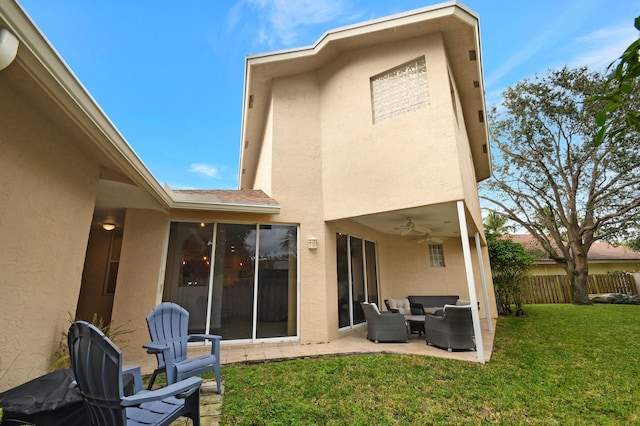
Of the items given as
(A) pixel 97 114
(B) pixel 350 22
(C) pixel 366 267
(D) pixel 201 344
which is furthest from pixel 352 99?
(D) pixel 201 344

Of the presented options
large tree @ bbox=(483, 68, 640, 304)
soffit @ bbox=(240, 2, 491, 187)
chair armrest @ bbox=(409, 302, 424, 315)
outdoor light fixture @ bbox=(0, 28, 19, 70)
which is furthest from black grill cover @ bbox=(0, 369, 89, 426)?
large tree @ bbox=(483, 68, 640, 304)

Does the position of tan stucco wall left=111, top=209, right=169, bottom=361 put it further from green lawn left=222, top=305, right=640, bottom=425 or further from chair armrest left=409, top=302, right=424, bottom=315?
chair armrest left=409, top=302, right=424, bottom=315

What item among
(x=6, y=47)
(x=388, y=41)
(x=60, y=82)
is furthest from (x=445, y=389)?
(x=388, y=41)

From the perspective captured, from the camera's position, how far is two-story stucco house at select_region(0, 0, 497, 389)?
3.76 meters

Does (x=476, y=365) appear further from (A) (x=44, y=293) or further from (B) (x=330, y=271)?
(A) (x=44, y=293)

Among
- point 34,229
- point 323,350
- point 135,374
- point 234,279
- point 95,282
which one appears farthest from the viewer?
point 95,282

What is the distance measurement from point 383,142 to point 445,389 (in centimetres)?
497

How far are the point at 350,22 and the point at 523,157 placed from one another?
14581 millimetres

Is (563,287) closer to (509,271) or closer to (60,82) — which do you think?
(509,271)

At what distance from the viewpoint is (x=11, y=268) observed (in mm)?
3131

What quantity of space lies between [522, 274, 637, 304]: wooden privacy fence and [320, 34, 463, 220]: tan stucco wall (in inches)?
572

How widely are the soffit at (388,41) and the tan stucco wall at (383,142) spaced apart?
290 mm

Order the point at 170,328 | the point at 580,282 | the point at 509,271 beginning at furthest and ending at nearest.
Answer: the point at 580,282, the point at 509,271, the point at 170,328

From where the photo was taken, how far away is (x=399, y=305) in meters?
9.28
